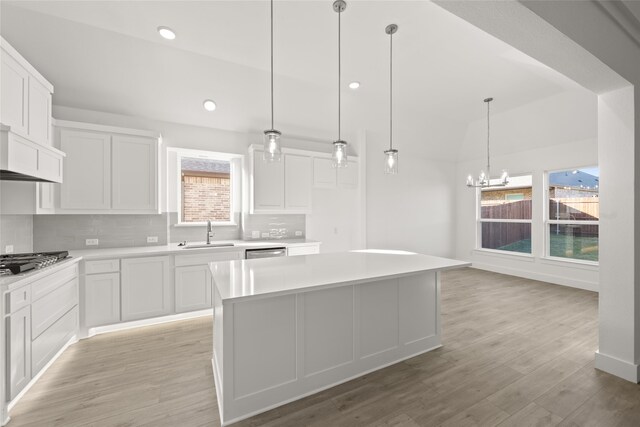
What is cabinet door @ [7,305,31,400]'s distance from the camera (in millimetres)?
1919

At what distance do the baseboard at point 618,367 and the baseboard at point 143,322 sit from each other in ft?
13.6

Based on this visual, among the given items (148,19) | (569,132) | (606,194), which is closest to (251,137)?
(148,19)

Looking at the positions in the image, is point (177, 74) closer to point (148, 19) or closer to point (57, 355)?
point (148, 19)

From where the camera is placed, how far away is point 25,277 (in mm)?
2074

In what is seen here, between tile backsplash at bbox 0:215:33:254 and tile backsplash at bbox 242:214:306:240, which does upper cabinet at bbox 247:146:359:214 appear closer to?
tile backsplash at bbox 242:214:306:240

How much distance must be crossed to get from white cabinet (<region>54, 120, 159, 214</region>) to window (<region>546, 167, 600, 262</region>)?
706cm

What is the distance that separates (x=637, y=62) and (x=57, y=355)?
5775 millimetres

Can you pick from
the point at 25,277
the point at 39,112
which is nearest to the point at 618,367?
the point at 25,277

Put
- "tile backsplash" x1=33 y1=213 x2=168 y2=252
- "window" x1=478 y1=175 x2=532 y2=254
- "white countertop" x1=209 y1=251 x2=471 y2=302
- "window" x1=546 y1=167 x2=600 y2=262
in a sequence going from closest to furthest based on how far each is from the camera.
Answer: "white countertop" x1=209 y1=251 x2=471 y2=302
"tile backsplash" x1=33 y1=213 x2=168 y2=252
"window" x1=546 y1=167 x2=600 y2=262
"window" x1=478 y1=175 x2=532 y2=254

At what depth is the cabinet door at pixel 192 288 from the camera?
3467 millimetres

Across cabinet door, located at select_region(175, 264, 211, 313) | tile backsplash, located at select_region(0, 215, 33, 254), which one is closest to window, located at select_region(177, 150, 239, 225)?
cabinet door, located at select_region(175, 264, 211, 313)

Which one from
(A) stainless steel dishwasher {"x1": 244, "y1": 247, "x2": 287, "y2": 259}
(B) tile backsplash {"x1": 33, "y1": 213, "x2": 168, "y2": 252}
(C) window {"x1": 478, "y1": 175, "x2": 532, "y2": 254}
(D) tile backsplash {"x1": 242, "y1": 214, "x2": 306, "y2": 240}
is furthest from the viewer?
(C) window {"x1": 478, "y1": 175, "x2": 532, "y2": 254}

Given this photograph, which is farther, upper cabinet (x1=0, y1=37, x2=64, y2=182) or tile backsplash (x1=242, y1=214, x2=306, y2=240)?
tile backsplash (x1=242, y1=214, x2=306, y2=240)

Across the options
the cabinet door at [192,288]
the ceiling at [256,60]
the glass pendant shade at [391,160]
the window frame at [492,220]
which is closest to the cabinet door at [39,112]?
the ceiling at [256,60]
